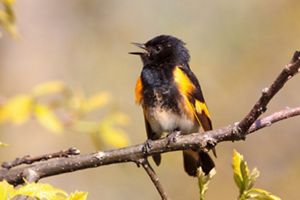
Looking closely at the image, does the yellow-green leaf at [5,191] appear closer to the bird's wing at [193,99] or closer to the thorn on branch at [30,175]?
the thorn on branch at [30,175]

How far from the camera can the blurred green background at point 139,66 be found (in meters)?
7.71

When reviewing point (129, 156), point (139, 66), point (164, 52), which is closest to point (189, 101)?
point (164, 52)

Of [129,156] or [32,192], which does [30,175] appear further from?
[32,192]

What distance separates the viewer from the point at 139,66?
10102 millimetres

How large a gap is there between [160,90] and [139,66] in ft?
19.3

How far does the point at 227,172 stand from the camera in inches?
313

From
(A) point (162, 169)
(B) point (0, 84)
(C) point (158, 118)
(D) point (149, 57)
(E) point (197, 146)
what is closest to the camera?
(E) point (197, 146)

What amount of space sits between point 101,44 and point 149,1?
1.10 m

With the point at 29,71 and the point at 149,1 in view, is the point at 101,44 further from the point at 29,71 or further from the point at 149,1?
the point at 29,71

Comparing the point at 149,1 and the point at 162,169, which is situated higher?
the point at 149,1

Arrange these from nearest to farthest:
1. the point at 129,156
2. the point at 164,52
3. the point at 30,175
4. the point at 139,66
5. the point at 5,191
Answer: the point at 5,191 < the point at 30,175 < the point at 129,156 < the point at 164,52 < the point at 139,66

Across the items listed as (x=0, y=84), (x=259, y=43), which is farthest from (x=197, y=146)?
(x=259, y=43)

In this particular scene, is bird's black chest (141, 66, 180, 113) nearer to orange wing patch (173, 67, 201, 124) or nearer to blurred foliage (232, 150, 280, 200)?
orange wing patch (173, 67, 201, 124)

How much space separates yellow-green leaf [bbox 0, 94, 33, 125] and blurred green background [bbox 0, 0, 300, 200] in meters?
2.76
